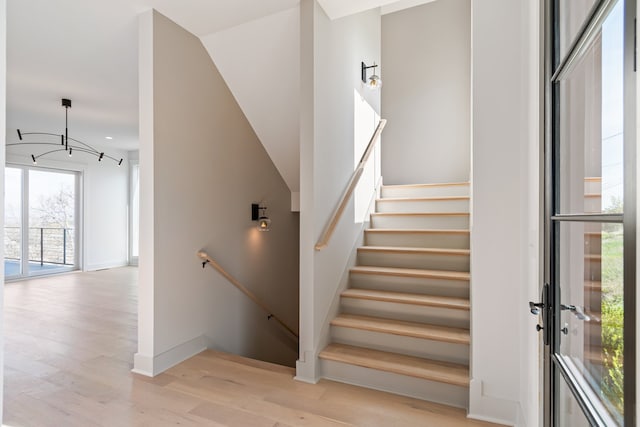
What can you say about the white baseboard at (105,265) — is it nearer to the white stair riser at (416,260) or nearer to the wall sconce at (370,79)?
the white stair riser at (416,260)

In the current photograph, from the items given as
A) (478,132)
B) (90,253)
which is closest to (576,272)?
(478,132)

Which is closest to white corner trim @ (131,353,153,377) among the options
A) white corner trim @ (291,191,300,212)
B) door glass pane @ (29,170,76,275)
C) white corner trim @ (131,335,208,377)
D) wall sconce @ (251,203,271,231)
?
white corner trim @ (131,335,208,377)

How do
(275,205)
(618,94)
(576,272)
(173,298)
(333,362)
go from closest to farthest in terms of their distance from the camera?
(618,94) < (576,272) < (333,362) < (173,298) < (275,205)

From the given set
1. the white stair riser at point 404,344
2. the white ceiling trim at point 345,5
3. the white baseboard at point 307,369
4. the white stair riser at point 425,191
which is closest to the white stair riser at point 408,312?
the white stair riser at point 404,344

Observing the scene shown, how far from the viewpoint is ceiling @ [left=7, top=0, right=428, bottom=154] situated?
2.64 metres

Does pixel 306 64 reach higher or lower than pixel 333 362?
higher

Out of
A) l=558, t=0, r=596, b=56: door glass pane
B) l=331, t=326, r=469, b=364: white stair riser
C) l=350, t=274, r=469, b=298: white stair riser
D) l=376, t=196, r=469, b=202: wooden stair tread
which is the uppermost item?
l=558, t=0, r=596, b=56: door glass pane

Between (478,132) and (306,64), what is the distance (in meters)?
1.36

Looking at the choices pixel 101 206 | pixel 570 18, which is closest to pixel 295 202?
pixel 570 18

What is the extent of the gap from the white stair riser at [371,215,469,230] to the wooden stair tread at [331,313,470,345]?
126 cm

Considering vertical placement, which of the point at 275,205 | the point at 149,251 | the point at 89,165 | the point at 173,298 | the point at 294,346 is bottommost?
the point at 294,346

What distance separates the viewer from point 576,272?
1.19m

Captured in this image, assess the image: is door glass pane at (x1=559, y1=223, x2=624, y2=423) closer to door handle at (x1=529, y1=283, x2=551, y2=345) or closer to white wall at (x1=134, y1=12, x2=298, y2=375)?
door handle at (x1=529, y1=283, x2=551, y2=345)

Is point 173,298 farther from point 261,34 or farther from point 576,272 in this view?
point 576,272
